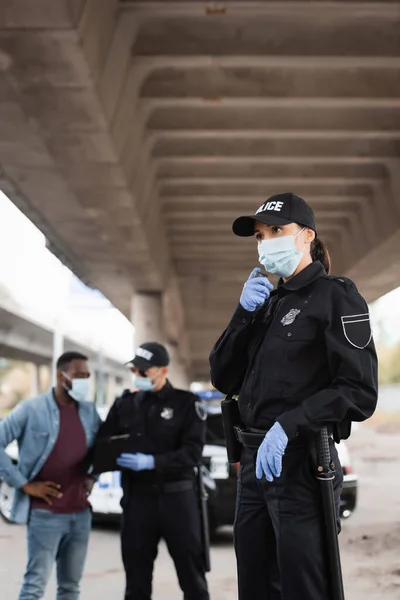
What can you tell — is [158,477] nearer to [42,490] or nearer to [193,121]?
[42,490]

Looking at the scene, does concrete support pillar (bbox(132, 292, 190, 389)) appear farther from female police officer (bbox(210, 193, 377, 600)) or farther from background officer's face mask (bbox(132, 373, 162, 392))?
female police officer (bbox(210, 193, 377, 600))

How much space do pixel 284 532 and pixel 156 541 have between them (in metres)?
2.63

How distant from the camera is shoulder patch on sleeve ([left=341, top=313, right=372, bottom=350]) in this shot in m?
3.05

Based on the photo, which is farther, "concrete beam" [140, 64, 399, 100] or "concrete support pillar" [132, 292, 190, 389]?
"concrete support pillar" [132, 292, 190, 389]

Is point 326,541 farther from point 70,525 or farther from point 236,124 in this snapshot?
point 236,124

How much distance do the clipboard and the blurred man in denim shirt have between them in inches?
5.0

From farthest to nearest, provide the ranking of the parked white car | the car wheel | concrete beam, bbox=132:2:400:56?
the car wheel < the parked white car < concrete beam, bbox=132:2:400:56

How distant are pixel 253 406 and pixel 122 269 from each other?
1404cm

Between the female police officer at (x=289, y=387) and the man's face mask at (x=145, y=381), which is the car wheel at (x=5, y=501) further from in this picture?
the female police officer at (x=289, y=387)

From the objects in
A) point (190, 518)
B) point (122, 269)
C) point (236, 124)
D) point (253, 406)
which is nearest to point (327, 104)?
point (236, 124)

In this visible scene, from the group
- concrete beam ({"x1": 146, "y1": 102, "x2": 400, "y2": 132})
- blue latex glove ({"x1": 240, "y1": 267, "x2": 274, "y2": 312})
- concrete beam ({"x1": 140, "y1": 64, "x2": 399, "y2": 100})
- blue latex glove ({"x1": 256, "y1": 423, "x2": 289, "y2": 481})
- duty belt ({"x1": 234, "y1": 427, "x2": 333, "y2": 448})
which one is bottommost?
blue latex glove ({"x1": 256, "y1": 423, "x2": 289, "y2": 481})

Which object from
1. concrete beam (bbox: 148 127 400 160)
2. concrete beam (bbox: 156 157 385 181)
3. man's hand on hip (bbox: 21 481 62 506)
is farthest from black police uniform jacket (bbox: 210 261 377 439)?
concrete beam (bbox: 156 157 385 181)

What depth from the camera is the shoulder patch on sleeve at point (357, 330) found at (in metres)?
3.05

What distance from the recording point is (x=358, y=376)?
302cm
